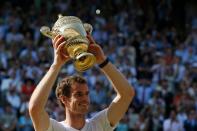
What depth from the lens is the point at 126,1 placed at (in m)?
20.2

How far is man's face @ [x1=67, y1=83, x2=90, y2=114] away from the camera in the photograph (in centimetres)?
460

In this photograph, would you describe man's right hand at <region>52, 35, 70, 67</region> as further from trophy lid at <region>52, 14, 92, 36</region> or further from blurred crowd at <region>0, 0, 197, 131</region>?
blurred crowd at <region>0, 0, 197, 131</region>

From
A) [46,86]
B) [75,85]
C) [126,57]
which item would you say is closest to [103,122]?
[75,85]

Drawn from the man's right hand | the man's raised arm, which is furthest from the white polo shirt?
the man's right hand

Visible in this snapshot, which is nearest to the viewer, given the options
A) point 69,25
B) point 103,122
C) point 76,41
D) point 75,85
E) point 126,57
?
point 76,41

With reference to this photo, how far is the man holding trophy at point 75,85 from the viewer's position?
14.3 ft

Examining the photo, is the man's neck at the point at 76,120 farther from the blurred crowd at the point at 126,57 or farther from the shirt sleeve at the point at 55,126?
the blurred crowd at the point at 126,57

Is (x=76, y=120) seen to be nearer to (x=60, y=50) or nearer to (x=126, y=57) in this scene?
(x=60, y=50)

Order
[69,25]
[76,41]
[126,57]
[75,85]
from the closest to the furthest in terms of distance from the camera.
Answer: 1. [76,41]
2. [69,25]
3. [75,85]
4. [126,57]

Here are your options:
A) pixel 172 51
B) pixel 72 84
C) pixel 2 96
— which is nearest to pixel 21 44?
pixel 2 96

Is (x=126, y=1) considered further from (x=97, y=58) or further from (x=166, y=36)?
(x=97, y=58)

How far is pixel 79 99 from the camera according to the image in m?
4.61

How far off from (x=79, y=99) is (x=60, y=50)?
0.41m

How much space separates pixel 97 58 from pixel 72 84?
0.25m
